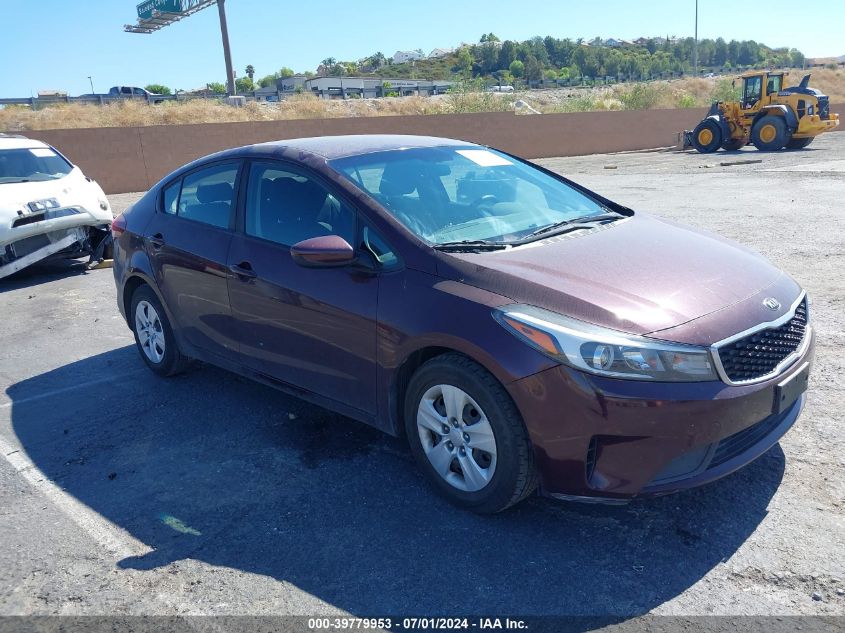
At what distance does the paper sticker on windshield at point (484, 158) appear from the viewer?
15.2 ft

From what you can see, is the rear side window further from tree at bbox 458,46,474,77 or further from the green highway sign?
tree at bbox 458,46,474,77

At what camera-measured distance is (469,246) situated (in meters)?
3.60

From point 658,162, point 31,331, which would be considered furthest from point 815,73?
point 31,331

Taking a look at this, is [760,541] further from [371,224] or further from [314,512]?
[371,224]

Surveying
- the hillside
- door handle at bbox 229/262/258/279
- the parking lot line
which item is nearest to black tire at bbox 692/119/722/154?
door handle at bbox 229/262/258/279

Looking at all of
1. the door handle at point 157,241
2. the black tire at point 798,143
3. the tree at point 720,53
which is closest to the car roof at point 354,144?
the door handle at point 157,241

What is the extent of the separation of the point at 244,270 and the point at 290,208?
0.46 m

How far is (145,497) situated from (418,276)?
1821 mm

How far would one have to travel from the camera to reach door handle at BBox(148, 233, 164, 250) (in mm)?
5117

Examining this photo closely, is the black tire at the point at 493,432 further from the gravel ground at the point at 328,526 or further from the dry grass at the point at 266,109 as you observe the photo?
the dry grass at the point at 266,109

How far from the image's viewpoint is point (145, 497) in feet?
12.3

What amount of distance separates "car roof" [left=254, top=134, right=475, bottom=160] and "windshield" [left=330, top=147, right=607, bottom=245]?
80mm

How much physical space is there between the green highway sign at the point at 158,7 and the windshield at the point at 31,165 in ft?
144

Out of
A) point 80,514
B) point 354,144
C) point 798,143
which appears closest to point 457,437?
point 80,514
